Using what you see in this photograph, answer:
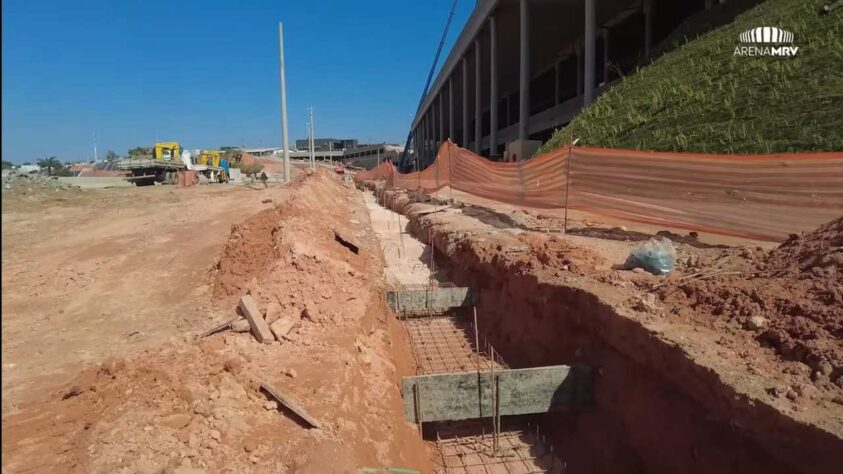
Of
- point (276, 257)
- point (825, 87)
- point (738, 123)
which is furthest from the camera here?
point (738, 123)

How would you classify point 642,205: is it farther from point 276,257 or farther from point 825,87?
point 276,257

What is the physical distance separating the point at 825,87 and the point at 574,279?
662 centimetres

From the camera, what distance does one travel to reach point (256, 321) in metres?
4.48

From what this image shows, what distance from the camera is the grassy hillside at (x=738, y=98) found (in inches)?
319

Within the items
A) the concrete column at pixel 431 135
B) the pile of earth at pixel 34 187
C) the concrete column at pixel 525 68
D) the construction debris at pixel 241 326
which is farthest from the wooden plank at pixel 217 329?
the concrete column at pixel 431 135

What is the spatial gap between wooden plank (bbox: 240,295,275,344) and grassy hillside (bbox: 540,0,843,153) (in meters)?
7.89

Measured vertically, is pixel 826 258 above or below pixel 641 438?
above

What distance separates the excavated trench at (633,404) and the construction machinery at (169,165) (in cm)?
2824

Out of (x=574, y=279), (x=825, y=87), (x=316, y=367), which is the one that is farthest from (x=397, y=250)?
(x=825, y=87)

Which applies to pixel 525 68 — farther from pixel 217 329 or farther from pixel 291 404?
pixel 291 404

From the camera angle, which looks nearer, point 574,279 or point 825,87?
point 574,279

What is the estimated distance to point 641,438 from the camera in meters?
3.88

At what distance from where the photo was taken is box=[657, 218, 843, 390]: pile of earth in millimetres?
3186

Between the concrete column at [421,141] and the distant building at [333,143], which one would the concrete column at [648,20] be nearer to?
the concrete column at [421,141]
